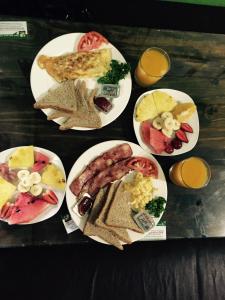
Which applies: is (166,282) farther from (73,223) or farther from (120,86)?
(120,86)

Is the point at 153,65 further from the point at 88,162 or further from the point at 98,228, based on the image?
the point at 98,228

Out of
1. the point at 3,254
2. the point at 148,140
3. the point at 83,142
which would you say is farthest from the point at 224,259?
the point at 3,254

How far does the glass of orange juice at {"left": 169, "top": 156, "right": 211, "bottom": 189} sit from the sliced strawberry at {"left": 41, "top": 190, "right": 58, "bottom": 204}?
2.10 feet

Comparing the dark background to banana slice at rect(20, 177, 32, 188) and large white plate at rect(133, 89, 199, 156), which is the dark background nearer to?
banana slice at rect(20, 177, 32, 188)

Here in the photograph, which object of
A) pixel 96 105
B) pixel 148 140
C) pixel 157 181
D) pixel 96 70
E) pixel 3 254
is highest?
pixel 96 70

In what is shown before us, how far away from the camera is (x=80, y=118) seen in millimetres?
1763

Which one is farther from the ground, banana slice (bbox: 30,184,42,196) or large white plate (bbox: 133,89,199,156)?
large white plate (bbox: 133,89,199,156)

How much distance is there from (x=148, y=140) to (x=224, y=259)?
0.86m

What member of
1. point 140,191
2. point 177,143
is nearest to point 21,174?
point 140,191

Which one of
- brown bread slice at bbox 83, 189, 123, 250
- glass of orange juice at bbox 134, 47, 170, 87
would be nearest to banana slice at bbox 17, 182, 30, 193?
brown bread slice at bbox 83, 189, 123, 250

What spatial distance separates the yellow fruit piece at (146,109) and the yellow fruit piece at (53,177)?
51cm

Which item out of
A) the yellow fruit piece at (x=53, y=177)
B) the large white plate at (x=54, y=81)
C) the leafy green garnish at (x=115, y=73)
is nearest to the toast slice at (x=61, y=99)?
the large white plate at (x=54, y=81)

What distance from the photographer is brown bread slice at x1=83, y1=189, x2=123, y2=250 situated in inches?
66.0

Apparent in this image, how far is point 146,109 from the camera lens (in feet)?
6.10
